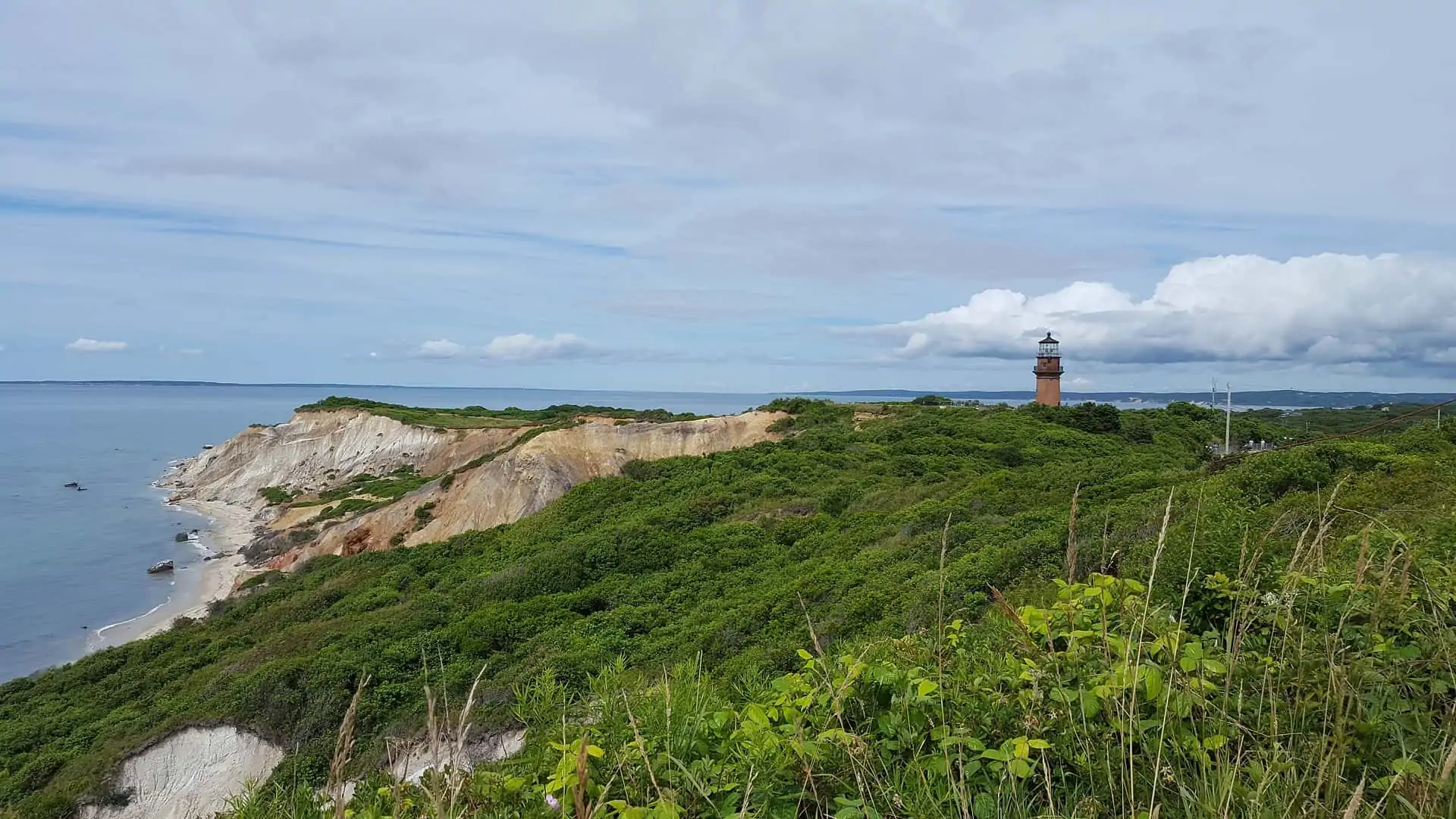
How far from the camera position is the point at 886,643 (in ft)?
14.8

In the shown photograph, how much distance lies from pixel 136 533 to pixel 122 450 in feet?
189

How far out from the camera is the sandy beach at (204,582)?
97.0 feet

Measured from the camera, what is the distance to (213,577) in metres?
37.3

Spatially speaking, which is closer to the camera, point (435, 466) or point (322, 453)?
point (435, 466)

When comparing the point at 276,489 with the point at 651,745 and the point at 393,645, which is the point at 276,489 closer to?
the point at 393,645

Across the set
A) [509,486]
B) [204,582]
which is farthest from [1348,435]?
[204,582]

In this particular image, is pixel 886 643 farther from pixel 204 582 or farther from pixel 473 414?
pixel 473 414

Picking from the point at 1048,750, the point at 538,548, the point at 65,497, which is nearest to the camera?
the point at 1048,750

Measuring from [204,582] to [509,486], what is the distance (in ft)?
56.2

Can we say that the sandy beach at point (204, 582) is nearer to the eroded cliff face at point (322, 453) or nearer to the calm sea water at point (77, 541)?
the calm sea water at point (77, 541)

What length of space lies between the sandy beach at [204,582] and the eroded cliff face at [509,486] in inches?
136

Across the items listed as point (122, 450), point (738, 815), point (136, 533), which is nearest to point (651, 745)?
point (738, 815)

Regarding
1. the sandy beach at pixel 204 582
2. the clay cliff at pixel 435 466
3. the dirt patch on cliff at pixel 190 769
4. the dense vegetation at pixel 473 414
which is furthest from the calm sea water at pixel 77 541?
the dirt patch on cliff at pixel 190 769

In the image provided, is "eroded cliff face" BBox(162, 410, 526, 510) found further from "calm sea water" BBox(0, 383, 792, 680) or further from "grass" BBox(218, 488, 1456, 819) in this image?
"grass" BBox(218, 488, 1456, 819)
